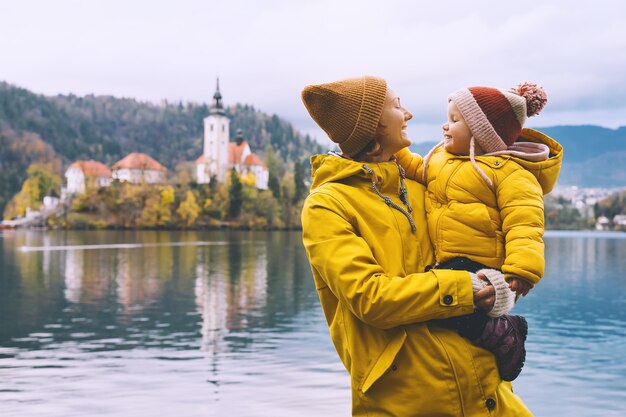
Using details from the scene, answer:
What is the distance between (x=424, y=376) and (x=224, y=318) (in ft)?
54.8

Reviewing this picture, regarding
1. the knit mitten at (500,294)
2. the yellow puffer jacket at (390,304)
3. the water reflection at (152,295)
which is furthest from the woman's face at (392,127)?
the water reflection at (152,295)

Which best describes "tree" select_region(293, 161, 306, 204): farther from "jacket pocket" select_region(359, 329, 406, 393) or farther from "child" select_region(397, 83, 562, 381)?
"jacket pocket" select_region(359, 329, 406, 393)

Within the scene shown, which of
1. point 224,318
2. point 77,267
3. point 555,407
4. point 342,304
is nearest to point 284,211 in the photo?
point 77,267

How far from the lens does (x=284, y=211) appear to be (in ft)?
309

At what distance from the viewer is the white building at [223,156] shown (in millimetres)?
110000

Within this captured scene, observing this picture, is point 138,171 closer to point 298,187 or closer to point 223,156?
point 223,156

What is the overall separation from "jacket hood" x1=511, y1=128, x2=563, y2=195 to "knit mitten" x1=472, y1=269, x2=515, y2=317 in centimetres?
39

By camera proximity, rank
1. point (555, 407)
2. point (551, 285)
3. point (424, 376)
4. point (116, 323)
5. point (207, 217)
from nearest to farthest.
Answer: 1. point (424, 376)
2. point (555, 407)
3. point (116, 323)
4. point (551, 285)
5. point (207, 217)

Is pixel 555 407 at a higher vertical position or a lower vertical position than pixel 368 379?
lower

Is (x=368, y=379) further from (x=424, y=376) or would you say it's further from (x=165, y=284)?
(x=165, y=284)

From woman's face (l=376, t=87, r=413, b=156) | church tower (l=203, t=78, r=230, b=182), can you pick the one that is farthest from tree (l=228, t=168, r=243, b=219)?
woman's face (l=376, t=87, r=413, b=156)

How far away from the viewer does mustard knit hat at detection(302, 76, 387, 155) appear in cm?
246

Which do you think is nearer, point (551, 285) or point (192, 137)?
point (551, 285)

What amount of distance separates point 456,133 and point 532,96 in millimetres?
300
